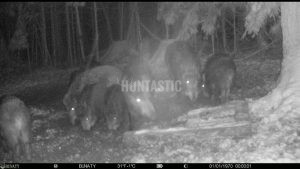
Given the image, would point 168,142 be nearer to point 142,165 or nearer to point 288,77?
point 142,165

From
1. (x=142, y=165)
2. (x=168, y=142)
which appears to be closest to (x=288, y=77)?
(x=168, y=142)

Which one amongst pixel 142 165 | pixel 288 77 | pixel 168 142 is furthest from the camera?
pixel 288 77

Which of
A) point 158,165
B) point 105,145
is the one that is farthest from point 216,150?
point 105,145

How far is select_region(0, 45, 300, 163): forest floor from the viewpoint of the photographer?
6550 millimetres

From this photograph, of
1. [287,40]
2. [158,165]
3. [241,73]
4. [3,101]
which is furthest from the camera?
[241,73]

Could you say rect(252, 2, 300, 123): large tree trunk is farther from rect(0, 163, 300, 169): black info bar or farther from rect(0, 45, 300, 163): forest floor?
rect(0, 163, 300, 169): black info bar

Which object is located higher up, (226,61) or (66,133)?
(226,61)

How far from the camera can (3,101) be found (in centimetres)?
956

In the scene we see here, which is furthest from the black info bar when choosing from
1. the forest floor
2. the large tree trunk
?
the large tree trunk

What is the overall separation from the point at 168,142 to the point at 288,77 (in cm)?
316

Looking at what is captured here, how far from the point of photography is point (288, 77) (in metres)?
8.48

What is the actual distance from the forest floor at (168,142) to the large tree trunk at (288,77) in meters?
0.64

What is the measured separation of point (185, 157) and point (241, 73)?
7.43 meters

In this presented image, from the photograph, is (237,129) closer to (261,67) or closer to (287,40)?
(287,40)
